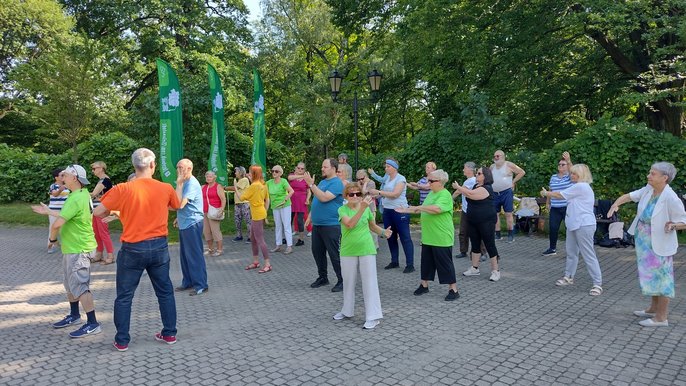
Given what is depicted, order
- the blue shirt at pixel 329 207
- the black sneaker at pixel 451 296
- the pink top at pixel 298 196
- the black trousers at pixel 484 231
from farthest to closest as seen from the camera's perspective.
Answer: the pink top at pixel 298 196
the black trousers at pixel 484 231
the blue shirt at pixel 329 207
the black sneaker at pixel 451 296

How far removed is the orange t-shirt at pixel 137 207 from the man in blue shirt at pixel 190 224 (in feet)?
5.88

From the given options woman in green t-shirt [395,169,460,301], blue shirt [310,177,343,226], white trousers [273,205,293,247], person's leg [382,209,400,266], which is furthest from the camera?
white trousers [273,205,293,247]

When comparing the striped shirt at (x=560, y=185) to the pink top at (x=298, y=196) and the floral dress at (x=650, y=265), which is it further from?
the pink top at (x=298, y=196)

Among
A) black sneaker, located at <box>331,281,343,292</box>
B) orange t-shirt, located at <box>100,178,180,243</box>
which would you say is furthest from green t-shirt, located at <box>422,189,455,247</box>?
orange t-shirt, located at <box>100,178,180,243</box>

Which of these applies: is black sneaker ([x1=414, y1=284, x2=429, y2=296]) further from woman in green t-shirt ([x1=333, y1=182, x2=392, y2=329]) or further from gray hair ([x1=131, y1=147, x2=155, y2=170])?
gray hair ([x1=131, y1=147, x2=155, y2=170])

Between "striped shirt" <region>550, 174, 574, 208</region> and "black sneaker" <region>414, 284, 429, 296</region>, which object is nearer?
"black sneaker" <region>414, 284, 429, 296</region>

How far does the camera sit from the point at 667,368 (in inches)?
168

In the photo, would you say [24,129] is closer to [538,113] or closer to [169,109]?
[169,109]

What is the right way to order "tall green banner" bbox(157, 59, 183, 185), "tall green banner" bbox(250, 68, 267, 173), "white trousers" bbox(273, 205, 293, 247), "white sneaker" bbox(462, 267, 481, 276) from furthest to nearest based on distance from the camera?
1. "tall green banner" bbox(250, 68, 267, 173)
2. "tall green banner" bbox(157, 59, 183, 185)
3. "white trousers" bbox(273, 205, 293, 247)
4. "white sneaker" bbox(462, 267, 481, 276)

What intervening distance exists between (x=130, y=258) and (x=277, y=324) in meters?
1.84

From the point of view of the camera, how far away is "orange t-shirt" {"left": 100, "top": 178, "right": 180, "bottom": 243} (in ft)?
15.2

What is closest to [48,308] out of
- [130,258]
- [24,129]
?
[130,258]

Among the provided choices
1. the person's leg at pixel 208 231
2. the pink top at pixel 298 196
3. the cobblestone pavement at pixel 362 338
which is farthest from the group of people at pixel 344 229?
the pink top at pixel 298 196

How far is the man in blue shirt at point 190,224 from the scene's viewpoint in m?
6.64
